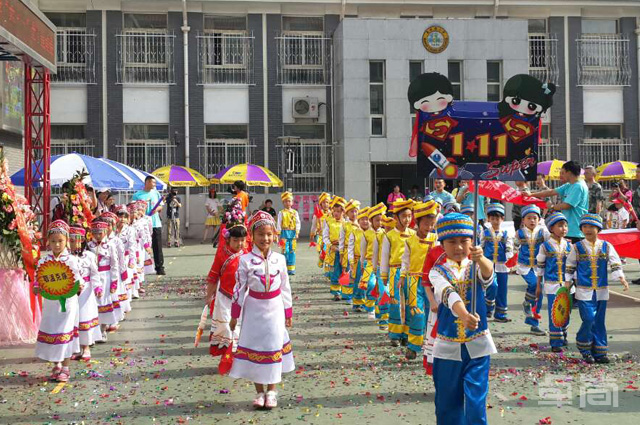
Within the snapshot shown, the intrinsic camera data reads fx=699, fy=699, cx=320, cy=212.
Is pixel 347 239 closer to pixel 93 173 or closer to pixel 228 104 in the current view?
pixel 93 173

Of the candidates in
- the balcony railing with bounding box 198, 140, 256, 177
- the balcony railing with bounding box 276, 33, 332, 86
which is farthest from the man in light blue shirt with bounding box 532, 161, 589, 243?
the balcony railing with bounding box 276, 33, 332, 86

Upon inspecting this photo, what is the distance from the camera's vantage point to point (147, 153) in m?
25.3

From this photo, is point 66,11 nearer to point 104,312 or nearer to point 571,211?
point 104,312

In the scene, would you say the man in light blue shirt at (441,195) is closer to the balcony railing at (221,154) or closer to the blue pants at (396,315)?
the blue pants at (396,315)

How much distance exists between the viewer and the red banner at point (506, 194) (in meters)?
10.5

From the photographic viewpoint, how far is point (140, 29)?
25.6m

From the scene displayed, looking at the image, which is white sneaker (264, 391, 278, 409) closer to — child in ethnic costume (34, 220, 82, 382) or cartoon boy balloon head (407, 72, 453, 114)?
child in ethnic costume (34, 220, 82, 382)

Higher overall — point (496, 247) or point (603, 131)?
point (603, 131)

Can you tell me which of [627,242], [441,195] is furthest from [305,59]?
[627,242]

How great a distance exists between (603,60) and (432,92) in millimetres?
23879

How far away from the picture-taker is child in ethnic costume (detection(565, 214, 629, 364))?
7570 mm

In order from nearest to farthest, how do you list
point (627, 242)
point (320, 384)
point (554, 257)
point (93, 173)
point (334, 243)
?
point (320, 384) → point (554, 257) → point (627, 242) → point (334, 243) → point (93, 173)

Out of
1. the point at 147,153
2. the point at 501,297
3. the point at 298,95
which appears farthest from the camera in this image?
the point at 298,95

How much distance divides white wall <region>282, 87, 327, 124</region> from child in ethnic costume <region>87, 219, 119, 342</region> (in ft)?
56.5
